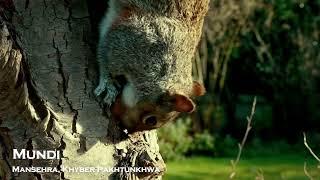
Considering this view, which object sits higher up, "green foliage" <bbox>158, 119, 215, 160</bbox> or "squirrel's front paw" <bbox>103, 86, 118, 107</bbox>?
"squirrel's front paw" <bbox>103, 86, 118, 107</bbox>

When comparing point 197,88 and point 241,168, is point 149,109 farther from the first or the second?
point 241,168

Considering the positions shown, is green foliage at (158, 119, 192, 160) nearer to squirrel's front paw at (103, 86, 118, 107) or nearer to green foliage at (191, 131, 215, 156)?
green foliage at (191, 131, 215, 156)

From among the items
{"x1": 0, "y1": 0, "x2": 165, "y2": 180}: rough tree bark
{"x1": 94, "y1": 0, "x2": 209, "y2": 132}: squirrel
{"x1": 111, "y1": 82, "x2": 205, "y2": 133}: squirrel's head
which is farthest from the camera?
{"x1": 94, "y1": 0, "x2": 209, "y2": 132}: squirrel

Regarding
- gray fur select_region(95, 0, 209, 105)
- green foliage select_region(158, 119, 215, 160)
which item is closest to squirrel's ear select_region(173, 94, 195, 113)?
gray fur select_region(95, 0, 209, 105)

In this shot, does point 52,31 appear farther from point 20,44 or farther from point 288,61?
point 288,61

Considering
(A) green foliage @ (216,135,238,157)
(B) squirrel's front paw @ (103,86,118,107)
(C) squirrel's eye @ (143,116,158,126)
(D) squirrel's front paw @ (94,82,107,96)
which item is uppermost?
(D) squirrel's front paw @ (94,82,107,96)

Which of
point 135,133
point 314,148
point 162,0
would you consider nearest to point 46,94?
point 135,133

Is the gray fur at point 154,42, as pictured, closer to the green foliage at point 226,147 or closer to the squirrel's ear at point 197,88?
the squirrel's ear at point 197,88

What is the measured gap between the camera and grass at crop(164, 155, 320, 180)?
28.8ft

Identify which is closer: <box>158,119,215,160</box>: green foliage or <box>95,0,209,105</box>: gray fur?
<box>95,0,209,105</box>: gray fur

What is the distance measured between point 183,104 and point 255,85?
8.83 metres

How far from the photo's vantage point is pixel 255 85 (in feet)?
37.3

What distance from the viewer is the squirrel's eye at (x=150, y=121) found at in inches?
107

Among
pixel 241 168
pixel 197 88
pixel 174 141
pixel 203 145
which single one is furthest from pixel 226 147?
pixel 197 88
